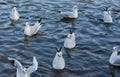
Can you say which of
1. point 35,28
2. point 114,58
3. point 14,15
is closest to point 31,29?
point 35,28

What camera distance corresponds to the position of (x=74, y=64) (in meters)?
22.8

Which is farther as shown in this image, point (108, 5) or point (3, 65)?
point (108, 5)

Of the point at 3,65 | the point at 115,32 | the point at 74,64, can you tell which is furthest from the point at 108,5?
the point at 3,65

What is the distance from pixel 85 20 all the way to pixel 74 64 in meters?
7.38

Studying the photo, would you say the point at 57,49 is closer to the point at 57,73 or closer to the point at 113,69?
the point at 57,73

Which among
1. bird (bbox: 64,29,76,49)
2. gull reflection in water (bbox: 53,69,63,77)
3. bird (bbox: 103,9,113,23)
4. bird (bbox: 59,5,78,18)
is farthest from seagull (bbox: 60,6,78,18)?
gull reflection in water (bbox: 53,69,63,77)

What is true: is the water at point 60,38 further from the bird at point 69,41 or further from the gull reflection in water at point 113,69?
the bird at point 69,41

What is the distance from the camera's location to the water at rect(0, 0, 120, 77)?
73.1ft

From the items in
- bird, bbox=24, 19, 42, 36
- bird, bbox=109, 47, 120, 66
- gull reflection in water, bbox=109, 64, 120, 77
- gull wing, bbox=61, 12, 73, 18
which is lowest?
gull reflection in water, bbox=109, 64, 120, 77

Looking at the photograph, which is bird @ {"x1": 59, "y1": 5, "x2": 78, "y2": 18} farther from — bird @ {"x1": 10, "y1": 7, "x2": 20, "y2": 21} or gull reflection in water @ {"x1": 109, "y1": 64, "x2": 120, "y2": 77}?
gull reflection in water @ {"x1": 109, "y1": 64, "x2": 120, "y2": 77}

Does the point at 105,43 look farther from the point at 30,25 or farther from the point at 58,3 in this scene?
the point at 58,3

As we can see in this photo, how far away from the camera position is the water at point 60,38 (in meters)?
22.3

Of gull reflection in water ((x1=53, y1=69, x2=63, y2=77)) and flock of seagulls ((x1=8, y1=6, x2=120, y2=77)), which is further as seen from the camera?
gull reflection in water ((x1=53, y1=69, x2=63, y2=77))

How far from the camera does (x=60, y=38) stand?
26.2 metres
